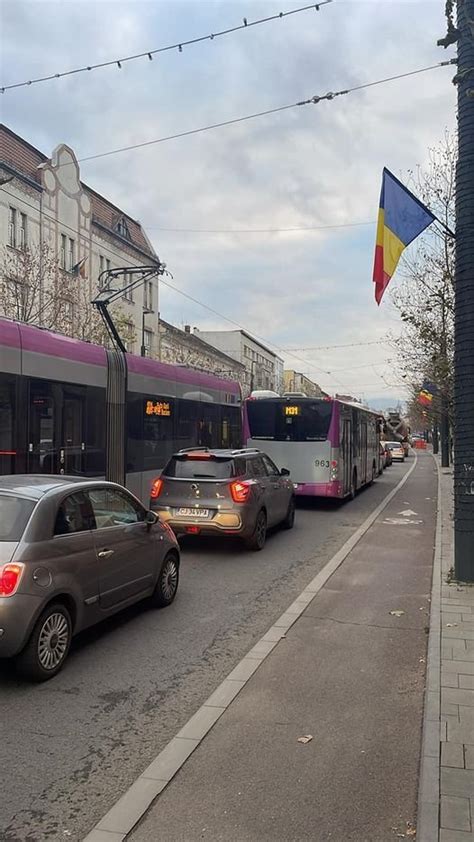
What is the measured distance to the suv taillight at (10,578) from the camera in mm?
4828

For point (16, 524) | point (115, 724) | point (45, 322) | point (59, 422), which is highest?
point (45, 322)

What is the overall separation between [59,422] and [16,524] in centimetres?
552

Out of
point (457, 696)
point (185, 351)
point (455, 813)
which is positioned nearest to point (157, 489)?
point (457, 696)

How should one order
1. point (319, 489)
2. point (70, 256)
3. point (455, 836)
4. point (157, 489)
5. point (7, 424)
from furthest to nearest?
1. point (70, 256)
2. point (319, 489)
3. point (157, 489)
4. point (7, 424)
5. point (455, 836)

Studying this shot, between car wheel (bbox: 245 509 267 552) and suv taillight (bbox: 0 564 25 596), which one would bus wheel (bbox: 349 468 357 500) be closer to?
car wheel (bbox: 245 509 267 552)

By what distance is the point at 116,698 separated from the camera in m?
4.87

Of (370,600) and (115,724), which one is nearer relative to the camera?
(115,724)

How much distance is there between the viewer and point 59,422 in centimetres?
1055

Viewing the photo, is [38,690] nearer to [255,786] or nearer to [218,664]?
[218,664]

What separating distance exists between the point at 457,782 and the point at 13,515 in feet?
11.6

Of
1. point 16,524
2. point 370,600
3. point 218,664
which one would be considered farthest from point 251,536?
point 16,524

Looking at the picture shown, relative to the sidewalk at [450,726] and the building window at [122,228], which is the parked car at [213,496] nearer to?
the sidewalk at [450,726]

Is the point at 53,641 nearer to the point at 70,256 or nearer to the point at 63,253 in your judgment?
the point at 63,253

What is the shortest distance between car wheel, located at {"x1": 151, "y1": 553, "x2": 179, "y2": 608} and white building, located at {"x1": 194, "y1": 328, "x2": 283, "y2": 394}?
70.2 metres
